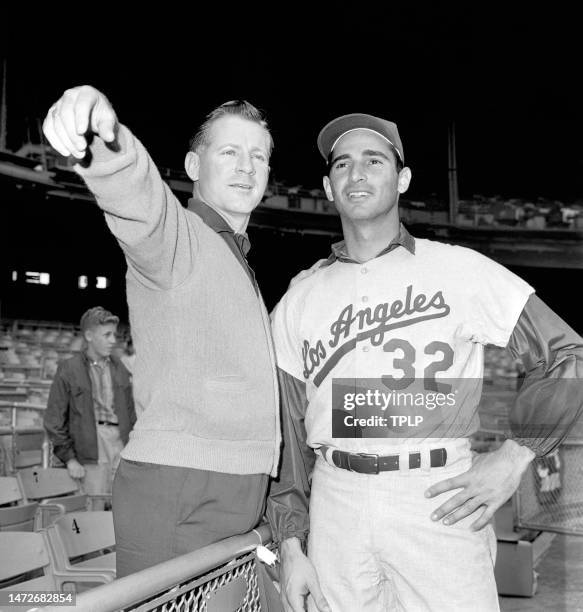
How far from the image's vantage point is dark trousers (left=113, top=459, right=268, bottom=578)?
115 cm

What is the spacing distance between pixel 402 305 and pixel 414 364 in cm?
14

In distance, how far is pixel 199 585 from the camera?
1.05 m

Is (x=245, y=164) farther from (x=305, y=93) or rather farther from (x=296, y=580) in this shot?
(x=305, y=93)

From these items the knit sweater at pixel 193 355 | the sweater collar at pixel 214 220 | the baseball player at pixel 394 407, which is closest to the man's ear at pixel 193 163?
the sweater collar at pixel 214 220

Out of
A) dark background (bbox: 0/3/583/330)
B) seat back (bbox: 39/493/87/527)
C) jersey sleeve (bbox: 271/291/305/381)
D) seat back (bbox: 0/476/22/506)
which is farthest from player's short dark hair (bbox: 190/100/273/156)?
dark background (bbox: 0/3/583/330)

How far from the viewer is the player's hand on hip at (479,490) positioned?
53.4 inches

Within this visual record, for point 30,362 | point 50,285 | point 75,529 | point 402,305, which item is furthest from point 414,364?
point 50,285

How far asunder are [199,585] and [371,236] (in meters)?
0.96

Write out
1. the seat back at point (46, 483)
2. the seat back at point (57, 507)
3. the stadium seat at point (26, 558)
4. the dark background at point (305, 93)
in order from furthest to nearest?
the dark background at point (305, 93), the seat back at point (46, 483), the seat back at point (57, 507), the stadium seat at point (26, 558)

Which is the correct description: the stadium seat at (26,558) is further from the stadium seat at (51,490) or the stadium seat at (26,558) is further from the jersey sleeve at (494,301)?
the jersey sleeve at (494,301)

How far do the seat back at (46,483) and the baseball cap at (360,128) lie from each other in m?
2.58

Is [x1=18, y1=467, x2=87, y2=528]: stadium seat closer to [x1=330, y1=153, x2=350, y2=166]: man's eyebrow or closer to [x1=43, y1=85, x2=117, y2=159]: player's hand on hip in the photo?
[x1=330, y1=153, x2=350, y2=166]: man's eyebrow

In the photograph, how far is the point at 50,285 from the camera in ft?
56.9

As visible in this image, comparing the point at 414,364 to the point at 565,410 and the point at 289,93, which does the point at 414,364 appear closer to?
the point at 565,410
